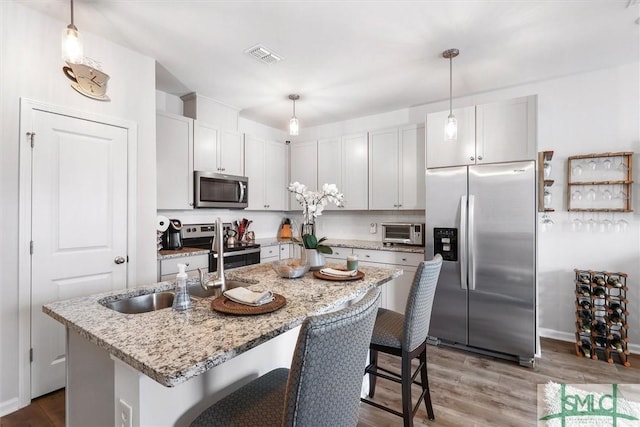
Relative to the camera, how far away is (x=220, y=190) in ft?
Result: 12.1

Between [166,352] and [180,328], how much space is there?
197 mm

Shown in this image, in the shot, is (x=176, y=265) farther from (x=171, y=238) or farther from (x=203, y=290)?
(x=203, y=290)

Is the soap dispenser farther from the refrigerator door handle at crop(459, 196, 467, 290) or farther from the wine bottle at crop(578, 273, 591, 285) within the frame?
the wine bottle at crop(578, 273, 591, 285)

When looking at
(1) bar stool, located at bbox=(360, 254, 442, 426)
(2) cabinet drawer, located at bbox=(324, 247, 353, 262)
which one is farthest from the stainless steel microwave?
(1) bar stool, located at bbox=(360, 254, 442, 426)

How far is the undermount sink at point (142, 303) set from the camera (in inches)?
58.0

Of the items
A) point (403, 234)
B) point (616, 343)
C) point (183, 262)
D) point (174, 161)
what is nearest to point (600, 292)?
point (616, 343)

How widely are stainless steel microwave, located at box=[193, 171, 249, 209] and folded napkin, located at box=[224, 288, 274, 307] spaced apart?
2.32 m

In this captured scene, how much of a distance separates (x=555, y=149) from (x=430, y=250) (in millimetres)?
1656

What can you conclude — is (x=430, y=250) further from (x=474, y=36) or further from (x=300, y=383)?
(x=300, y=383)

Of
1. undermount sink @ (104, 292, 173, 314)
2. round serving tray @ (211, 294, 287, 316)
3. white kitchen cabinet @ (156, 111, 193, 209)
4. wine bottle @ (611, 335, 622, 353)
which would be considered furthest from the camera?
white kitchen cabinet @ (156, 111, 193, 209)

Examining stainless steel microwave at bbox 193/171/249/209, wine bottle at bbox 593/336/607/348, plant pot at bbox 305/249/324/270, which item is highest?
stainless steel microwave at bbox 193/171/249/209

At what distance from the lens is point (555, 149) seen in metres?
3.17

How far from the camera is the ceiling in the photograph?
6.70 ft

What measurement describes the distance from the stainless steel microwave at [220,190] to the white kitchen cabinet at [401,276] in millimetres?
1786
